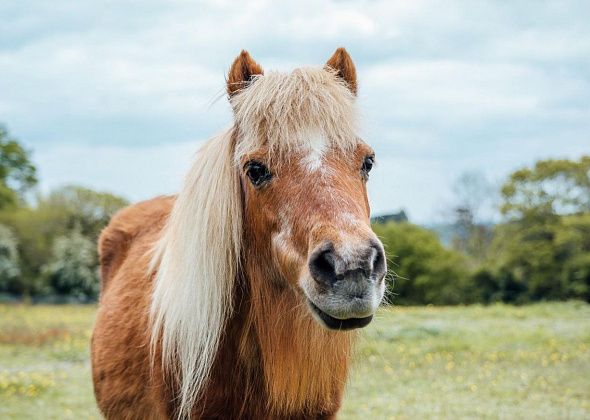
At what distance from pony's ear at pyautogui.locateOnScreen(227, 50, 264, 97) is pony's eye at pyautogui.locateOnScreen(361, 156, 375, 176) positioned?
735 mm

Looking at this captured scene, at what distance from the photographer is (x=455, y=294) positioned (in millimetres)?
32969

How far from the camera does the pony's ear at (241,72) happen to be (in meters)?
3.26

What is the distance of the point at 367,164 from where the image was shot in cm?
306

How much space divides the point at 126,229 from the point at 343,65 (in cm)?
261

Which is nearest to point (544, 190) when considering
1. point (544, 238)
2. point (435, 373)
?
point (544, 238)

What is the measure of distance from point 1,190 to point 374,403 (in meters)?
33.1

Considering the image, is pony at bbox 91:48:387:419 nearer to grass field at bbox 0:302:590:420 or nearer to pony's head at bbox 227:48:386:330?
pony's head at bbox 227:48:386:330

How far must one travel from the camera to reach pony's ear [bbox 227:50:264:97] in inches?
128

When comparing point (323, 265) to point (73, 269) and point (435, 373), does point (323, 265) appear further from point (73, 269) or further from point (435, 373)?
point (73, 269)

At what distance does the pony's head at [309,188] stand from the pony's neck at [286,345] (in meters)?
0.07

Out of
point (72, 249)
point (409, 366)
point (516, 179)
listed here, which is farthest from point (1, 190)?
point (409, 366)

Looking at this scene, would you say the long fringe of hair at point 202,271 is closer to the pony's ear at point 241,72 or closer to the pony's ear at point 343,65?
the pony's ear at point 241,72

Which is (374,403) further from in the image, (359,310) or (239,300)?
(359,310)

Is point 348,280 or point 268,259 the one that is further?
point 268,259
